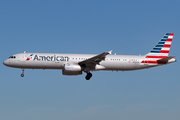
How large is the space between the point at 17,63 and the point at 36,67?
3.20 meters

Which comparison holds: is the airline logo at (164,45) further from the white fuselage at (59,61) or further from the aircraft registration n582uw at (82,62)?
the white fuselage at (59,61)

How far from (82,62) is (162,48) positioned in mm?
15745

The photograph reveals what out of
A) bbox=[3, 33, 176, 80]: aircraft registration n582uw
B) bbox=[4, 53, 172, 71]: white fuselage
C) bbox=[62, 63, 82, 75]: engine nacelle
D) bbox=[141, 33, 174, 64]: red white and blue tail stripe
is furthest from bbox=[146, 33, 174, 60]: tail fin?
bbox=[62, 63, 82, 75]: engine nacelle

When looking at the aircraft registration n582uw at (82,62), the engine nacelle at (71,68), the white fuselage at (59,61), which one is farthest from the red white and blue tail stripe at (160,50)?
the engine nacelle at (71,68)

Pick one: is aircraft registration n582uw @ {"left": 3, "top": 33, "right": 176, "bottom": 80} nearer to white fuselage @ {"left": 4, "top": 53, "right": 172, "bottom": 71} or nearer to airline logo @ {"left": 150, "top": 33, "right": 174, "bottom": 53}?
white fuselage @ {"left": 4, "top": 53, "right": 172, "bottom": 71}

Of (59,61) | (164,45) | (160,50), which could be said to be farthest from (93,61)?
(164,45)

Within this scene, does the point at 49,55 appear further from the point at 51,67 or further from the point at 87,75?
the point at 87,75

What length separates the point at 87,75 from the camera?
174 ft

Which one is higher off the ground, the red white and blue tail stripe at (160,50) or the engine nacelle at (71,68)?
the red white and blue tail stripe at (160,50)

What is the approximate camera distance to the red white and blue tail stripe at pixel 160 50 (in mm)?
54938

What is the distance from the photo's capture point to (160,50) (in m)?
57.0

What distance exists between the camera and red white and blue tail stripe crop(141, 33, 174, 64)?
54.9 metres

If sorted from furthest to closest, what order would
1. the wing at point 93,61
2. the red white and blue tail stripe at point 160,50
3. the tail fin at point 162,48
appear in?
1. the tail fin at point 162,48
2. the red white and blue tail stripe at point 160,50
3. the wing at point 93,61

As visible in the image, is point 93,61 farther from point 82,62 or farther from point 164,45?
point 164,45
